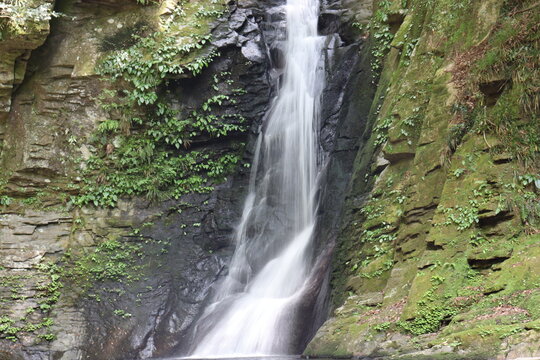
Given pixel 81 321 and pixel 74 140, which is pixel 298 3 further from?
pixel 81 321

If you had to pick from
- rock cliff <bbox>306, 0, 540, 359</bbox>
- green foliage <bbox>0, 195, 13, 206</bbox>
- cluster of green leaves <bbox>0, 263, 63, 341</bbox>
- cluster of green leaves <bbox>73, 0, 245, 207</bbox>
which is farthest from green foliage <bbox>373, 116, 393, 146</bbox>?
green foliage <bbox>0, 195, 13, 206</bbox>

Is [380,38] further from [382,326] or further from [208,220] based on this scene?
[382,326]

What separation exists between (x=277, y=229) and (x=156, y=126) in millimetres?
4613

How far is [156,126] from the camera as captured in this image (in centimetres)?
1463

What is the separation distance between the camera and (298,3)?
58.1ft

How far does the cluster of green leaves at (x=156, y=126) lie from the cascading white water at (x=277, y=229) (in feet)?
4.19

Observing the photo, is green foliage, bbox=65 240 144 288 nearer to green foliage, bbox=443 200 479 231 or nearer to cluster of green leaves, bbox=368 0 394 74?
Answer: cluster of green leaves, bbox=368 0 394 74

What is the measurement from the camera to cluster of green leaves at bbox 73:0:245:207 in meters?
14.2

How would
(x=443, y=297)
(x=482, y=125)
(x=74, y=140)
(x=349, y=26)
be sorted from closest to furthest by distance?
1. (x=443, y=297)
2. (x=482, y=125)
3. (x=74, y=140)
4. (x=349, y=26)

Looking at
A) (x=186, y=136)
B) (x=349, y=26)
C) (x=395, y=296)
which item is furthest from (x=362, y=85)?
(x=395, y=296)

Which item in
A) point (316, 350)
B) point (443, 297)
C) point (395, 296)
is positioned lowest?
point (316, 350)

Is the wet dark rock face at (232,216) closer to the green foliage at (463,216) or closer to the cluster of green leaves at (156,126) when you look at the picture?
the cluster of green leaves at (156,126)

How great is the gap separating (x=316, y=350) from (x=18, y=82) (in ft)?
34.5

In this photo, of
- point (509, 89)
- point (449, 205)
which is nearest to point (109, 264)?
point (449, 205)
